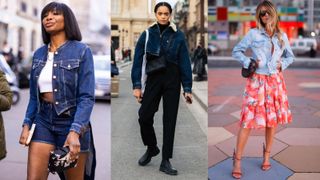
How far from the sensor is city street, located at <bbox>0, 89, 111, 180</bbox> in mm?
2557

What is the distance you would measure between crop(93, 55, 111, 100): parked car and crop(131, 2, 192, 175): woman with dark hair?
0.65 ft

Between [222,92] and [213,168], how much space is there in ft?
4.91

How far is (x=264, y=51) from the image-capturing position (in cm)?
239

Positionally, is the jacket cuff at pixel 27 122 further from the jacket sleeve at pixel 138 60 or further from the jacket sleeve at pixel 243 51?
the jacket sleeve at pixel 243 51

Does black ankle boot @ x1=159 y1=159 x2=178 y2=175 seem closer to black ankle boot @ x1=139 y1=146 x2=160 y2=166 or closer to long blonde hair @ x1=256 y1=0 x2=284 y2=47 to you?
black ankle boot @ x1=139 y1=146 x2=160 y2=166

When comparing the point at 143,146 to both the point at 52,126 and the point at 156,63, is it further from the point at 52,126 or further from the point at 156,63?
the point at 52,126

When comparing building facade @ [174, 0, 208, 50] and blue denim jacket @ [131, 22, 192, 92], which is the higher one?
building facade @ [174, 0, 208, 50]

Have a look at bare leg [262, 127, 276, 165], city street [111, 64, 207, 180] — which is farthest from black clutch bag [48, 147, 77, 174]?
bare leg [262, 127, 276, 165]

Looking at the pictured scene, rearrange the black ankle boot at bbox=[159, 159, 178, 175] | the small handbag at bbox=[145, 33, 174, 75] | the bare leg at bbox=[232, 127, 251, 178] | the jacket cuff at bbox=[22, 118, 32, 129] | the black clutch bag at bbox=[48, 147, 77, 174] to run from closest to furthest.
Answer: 1. the black clutch bag at bbox=[48, 147, 77, 174]
2. the jacket cuff at bbox=[22, 118, 32, 129]
3. the small handbag at bbox=[145, 33, 174, 75]
4. the black ankle boot at bbox=[159, 159, 178, 175]
5. the bare leg at bbox=[232, 127, 251, 178]

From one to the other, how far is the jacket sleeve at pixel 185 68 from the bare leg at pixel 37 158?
760 millimetres

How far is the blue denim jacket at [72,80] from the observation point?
187 centimetres

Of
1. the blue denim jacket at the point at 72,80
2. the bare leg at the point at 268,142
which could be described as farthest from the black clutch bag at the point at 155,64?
the bare leg at the point at 268,142

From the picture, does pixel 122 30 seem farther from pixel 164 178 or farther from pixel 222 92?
pixel 222 92

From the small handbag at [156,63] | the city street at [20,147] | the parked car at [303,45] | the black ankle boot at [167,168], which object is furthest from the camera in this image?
the parked car at [303,45]
